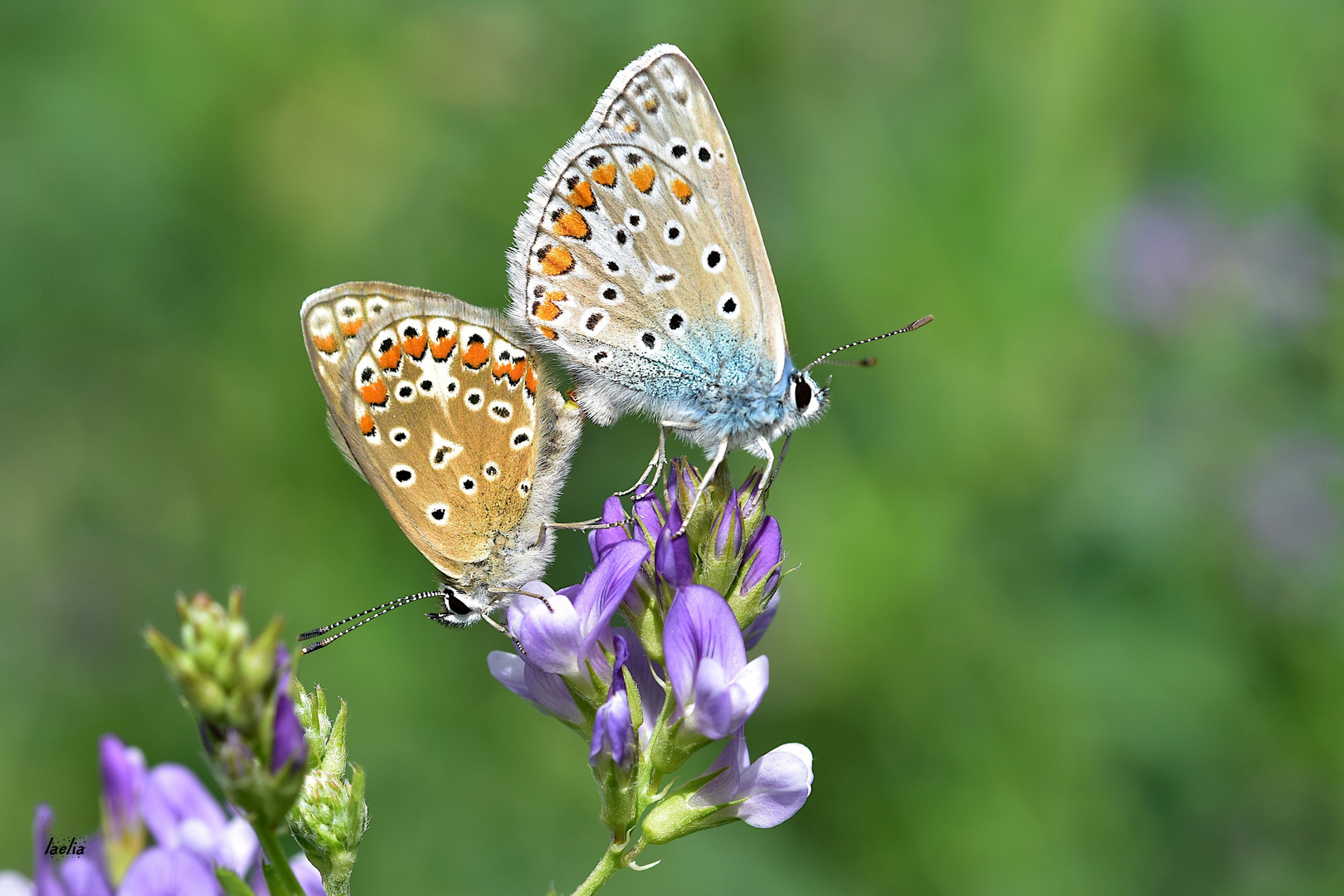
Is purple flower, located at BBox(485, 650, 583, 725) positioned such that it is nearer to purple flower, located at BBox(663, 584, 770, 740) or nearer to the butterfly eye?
purple flower, located at BBox(663, 584, 770, 740)

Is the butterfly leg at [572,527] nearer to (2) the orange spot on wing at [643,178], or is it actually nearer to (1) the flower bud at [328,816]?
(1) the flower bud at [328,816]

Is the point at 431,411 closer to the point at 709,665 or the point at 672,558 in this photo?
the point at 672,558

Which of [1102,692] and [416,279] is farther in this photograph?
[416,279]

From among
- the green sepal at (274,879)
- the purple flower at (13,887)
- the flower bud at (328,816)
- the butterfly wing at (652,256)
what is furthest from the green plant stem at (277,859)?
the butterfly wing at (652,256)

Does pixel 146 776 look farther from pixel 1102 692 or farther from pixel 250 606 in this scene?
pixel 1102 692

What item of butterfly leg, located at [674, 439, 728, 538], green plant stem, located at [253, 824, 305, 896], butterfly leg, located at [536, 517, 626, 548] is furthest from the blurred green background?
green plant stem, located at [253, 824, 305, 896]

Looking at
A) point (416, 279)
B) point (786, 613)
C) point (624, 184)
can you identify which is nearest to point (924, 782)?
point (786, 613)

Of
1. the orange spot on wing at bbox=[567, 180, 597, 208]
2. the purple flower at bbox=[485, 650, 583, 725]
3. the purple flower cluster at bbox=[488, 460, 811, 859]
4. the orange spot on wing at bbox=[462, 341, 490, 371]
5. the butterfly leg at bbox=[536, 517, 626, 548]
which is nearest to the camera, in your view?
the purple flower cluster at bbox=[488, 460, 811, 859]
